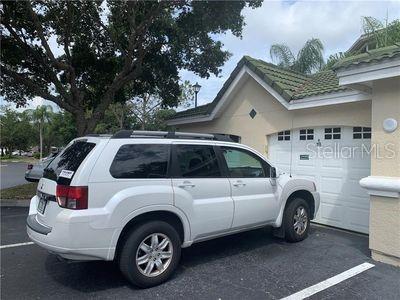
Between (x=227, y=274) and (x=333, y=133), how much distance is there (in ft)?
15.1

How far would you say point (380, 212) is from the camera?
5.72 metres

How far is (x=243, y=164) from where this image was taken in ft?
19.6

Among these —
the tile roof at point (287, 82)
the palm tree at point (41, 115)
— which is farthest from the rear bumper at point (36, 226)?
the palm tree at point (41, 115)

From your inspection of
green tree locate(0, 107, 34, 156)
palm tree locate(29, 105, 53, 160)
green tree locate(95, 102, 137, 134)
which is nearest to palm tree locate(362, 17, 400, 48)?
green tree locate(95, 102, 137, 134)

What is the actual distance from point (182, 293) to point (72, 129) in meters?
43.9

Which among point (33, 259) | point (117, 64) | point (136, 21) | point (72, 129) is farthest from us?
point (72, 129)

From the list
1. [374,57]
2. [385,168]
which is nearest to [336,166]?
[385,168]

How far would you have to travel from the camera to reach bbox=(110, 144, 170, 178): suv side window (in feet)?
14.6

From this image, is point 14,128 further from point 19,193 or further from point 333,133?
point 333,133

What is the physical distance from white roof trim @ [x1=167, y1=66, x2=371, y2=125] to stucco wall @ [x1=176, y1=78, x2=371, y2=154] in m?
0.23

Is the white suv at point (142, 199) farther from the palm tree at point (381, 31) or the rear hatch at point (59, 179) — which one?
the palm tree at point (381, 31)

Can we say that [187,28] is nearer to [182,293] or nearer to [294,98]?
[294,98]

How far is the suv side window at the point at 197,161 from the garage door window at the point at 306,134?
3.94m

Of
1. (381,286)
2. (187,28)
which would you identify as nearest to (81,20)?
(187,28)
